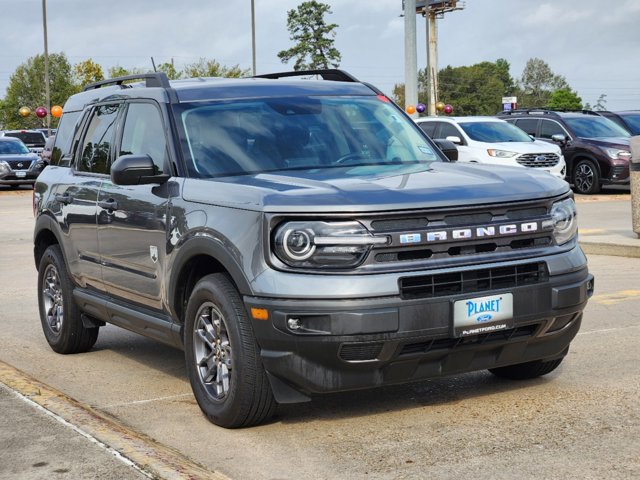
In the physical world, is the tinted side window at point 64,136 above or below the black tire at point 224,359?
above

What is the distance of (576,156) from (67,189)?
18718 millimetres

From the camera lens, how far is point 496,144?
78.7 ft

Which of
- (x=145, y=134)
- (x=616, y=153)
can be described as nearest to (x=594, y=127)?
(x=616, y=153)

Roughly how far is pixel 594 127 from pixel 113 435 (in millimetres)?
21781

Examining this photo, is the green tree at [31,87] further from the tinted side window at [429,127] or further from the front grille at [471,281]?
the front grille at [471,281]

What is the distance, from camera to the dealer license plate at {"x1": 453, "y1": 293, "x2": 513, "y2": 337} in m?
5.45

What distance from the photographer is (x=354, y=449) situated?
5.40 meters

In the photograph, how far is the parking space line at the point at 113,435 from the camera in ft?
16.3

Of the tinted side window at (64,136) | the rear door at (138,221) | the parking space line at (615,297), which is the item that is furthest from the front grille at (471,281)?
the parking space line at (615,297)

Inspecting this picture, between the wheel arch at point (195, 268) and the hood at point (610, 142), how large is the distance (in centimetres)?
1938

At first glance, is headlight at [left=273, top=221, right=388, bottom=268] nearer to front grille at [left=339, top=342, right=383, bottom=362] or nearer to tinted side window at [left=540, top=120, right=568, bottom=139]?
front grille at [left=339, top=342, right=383, bottom=362]

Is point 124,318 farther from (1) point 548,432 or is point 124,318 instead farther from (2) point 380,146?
(1) point 548,432

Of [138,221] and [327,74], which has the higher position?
[327,74]

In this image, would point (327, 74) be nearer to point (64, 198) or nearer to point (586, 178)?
point (64, 198)
